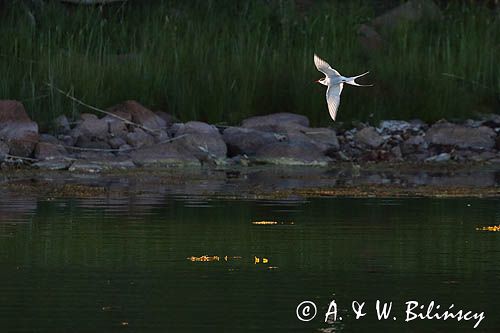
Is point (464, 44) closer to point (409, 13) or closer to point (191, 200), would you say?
point (409, 13)

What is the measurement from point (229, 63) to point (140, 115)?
8.12ft

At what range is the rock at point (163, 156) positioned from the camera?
21.9 m

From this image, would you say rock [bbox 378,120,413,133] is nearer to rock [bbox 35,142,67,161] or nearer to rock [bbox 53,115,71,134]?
rock [bbox 53,115,71,134]

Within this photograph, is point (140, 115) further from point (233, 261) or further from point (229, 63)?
point (233, 261)

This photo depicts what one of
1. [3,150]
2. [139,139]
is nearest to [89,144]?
[139,139]

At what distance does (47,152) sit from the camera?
851 inches

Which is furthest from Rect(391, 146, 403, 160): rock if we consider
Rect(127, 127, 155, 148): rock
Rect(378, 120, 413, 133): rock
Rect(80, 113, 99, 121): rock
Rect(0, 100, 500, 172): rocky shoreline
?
Rect(80, 113, 99, 121): rock

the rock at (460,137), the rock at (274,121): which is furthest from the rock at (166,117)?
the rock at (460,137)

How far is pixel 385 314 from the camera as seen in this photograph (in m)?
9.61

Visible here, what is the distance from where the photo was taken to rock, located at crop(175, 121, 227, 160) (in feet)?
74.4

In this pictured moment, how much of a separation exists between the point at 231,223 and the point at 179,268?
3.23 meters

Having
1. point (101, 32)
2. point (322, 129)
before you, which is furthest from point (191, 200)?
point (101, 32)

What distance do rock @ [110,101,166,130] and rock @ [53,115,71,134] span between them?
0.98 m

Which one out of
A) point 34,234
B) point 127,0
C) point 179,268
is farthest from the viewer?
point 127,0
